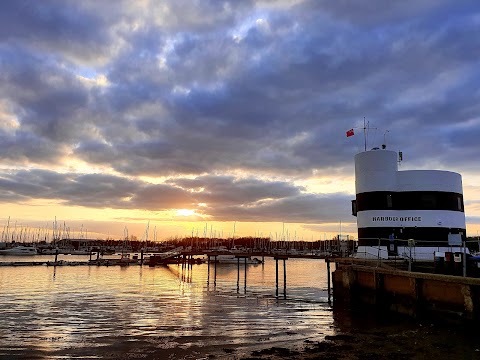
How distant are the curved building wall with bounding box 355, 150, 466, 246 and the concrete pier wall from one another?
19.6 ft

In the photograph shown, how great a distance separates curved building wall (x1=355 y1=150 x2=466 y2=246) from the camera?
1419 inches

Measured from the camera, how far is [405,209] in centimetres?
3644

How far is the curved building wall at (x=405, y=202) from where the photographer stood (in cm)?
3603

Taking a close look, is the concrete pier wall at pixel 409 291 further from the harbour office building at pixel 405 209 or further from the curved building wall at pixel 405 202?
the curved building wall at pixel 405 202

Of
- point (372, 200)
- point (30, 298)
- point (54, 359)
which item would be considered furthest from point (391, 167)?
point (30, 298)

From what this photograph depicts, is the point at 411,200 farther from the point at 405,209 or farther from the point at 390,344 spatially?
the point at 390,344

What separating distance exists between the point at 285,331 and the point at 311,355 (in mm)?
5613

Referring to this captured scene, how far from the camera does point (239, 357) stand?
16.3 metres

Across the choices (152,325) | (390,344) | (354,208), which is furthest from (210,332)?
(354,208)

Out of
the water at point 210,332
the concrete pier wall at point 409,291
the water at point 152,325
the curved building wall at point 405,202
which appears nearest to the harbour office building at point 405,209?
the curved building wall at point 405,202

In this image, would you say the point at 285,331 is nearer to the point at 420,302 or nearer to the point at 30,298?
the point at 420,302

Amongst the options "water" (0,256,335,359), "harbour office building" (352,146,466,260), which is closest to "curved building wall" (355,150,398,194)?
"harbour office building" (352,146,466,260)

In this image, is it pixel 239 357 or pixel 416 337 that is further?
pixel 416 337

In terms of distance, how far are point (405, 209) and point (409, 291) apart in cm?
1353
